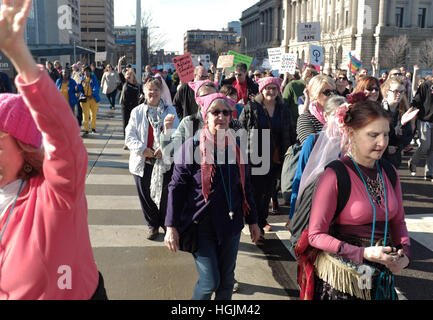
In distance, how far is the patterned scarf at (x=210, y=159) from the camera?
303 centimetres

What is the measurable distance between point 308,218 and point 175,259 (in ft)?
7.46

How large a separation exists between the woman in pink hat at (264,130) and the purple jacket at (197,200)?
2.20 meters

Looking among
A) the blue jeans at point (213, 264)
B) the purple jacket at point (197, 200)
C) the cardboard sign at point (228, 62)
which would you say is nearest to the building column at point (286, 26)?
the cardboard sign at point (228, 62)

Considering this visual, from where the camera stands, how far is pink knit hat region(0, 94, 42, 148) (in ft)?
5.23

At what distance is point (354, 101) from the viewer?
262 centimetres

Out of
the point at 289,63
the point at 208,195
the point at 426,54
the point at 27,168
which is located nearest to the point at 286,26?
the point at 426,54

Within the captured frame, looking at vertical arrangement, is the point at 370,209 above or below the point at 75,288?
above

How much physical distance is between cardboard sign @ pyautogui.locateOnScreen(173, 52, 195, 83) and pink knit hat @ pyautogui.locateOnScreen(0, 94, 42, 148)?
23.4 ft

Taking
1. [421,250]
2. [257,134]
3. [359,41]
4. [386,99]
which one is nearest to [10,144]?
[257,134]

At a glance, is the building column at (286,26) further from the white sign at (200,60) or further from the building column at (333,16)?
the white sign at (200,60)

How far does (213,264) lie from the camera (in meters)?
2.94

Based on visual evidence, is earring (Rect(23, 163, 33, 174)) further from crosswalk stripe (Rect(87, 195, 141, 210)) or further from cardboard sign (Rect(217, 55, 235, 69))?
cardboard sign (Rect(217, 55, 235, 69))
